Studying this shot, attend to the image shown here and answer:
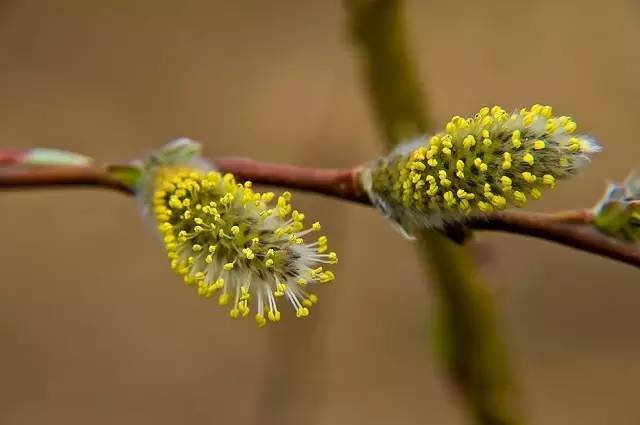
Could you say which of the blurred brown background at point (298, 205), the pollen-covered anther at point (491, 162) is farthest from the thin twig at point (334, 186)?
the blurred brown background at point (298, 205)

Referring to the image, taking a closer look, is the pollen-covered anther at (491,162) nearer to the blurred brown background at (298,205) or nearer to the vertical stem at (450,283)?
the vertical stem at (450,283)

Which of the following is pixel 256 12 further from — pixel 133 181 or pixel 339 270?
pixel 133 181

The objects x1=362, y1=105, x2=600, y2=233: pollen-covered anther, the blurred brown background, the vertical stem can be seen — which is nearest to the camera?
x1=362, y1=105, x2=600, y2=233: pollen-covered anther

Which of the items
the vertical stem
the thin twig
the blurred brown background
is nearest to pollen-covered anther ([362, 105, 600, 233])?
the thin twig

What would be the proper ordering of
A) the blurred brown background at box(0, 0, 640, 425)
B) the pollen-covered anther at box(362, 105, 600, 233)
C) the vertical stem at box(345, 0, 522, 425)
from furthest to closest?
1. the blurred brown background at box(0, 0, 640, 425)
2. the vertical stem at box(345, 0, 522, 425)
3. the pollen-covered anther at box(362, 105, 600, 233)

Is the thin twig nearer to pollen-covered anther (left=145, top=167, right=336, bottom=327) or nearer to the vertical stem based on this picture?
pollen-covered anther (left=145, top=167, right=336, bottom=327)

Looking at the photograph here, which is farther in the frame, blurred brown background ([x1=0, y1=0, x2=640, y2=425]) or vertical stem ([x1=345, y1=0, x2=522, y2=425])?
blurred brown background ([x1=0, y1=0, x2=640, y2=425])

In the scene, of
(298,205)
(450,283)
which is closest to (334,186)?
(450,283)
